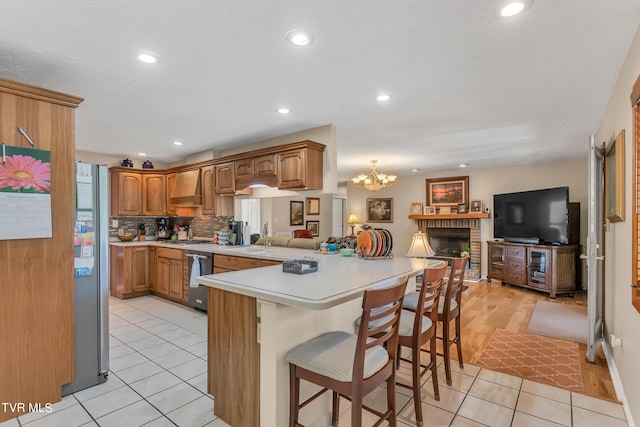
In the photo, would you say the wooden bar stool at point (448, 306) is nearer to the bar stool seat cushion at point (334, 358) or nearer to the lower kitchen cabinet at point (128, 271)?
the bar stool seat cushion at point (334, 358)

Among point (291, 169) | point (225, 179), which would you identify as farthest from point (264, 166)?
point (225, 179)

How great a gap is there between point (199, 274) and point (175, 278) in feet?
2.36

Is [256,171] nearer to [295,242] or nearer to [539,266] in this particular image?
[295,242]

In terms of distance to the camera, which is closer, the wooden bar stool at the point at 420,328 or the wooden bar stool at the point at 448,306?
the wooden bar stool at the point at 420,328

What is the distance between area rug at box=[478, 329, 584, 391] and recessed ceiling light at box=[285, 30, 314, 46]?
295 cm

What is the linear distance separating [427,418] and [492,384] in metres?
0.78

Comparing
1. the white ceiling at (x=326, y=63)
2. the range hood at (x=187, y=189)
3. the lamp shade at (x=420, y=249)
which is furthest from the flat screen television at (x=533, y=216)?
the range hood at (x=187, y=189)

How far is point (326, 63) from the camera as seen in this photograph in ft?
7.35

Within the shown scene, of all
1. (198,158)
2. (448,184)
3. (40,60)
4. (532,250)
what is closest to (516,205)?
(532,250)

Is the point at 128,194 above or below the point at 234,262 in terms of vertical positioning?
above

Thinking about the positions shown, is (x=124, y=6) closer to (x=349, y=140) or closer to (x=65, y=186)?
(x=65, y=186)

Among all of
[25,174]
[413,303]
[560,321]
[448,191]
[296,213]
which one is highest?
[448,191]

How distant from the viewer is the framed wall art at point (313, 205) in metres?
8.26

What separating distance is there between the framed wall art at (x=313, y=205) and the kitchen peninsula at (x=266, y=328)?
19.8 ft
